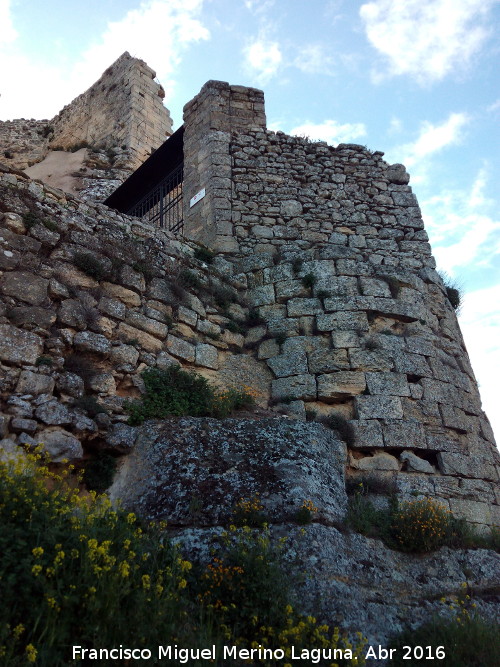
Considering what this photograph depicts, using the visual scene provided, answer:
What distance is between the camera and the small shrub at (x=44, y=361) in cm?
473

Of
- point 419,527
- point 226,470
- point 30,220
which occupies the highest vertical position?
point 30,220

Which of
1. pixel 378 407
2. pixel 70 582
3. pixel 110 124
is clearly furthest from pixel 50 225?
pixel 110 124

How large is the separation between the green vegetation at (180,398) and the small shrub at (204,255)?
2002 millimetres

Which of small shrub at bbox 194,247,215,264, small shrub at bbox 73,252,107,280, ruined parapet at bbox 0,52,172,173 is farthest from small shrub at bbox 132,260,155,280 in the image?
ruined parapet at bbox 0,52,172,173

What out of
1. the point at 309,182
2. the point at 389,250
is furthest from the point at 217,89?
the point at 389,250

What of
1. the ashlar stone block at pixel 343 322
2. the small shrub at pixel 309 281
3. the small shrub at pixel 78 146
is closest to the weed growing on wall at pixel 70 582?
the ashlar stone block at pixel 343 322

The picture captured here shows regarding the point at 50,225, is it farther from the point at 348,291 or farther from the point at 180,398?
the point at 348,291

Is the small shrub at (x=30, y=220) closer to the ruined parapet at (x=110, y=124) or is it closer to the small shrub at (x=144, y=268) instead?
the small shrub at (x=144, y=268)

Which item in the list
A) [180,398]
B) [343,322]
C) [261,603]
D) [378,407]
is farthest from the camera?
[343,322]

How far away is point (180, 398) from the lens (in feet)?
18.3

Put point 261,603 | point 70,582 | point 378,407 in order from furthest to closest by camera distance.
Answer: point 378,407 → point 261,603 → point 70,582

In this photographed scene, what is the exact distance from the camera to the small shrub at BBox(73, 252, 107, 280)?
5.68 m

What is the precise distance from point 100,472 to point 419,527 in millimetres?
2753

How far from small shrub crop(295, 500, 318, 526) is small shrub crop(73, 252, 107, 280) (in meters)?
3.05
